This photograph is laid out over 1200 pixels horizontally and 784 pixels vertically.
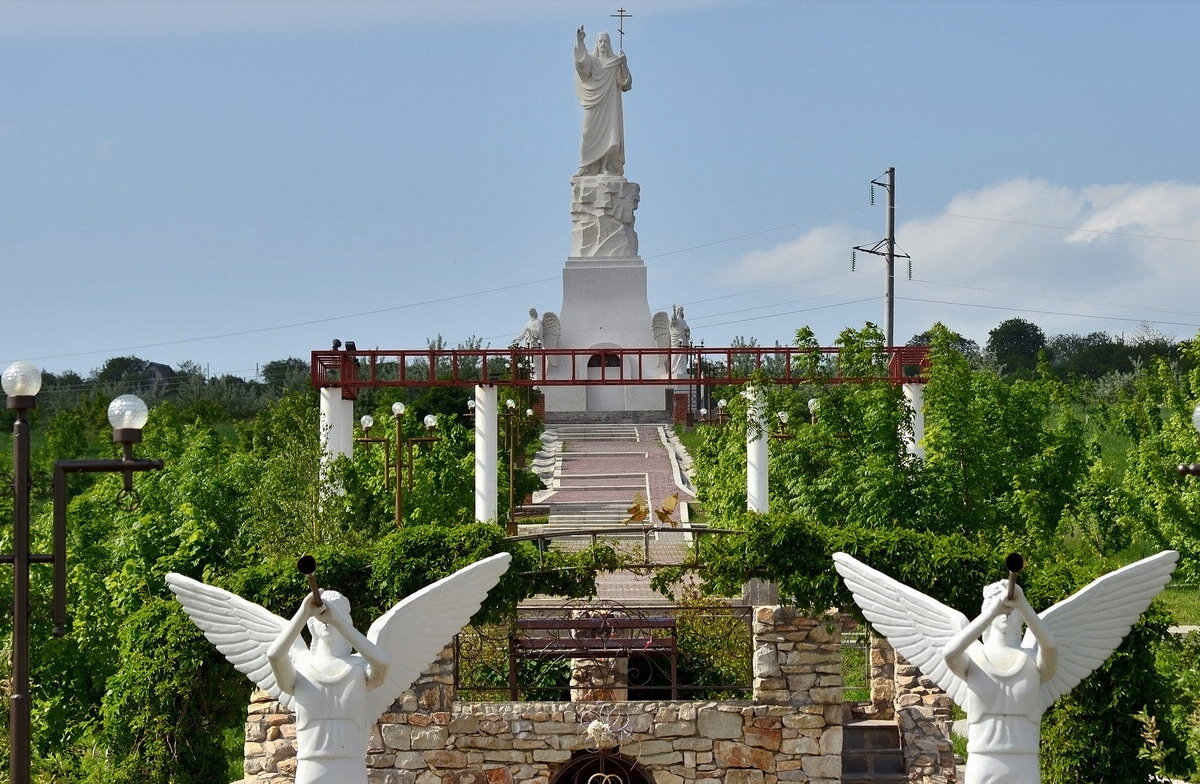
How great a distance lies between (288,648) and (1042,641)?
203 inches

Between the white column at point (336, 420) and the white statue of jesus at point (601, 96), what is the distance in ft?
69.3

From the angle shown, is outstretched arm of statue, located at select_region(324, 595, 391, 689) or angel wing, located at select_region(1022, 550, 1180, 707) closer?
outstretched arm of statue, located at select_region(324, 595, 391, 689)

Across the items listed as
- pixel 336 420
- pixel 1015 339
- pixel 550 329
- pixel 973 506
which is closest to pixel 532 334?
pixel 550 329

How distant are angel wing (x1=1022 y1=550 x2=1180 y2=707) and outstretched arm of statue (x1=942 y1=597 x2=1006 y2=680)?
1.28 meters

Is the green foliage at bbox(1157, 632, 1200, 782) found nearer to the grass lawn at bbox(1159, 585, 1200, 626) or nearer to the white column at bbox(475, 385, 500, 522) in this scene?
the grass lawn at bbox(1159, 585, 1200, 626)

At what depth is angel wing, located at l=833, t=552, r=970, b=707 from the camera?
11.5 metres

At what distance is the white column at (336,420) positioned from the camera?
27.5 m

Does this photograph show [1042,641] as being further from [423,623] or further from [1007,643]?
[423,623]

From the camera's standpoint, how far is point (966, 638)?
1059 cm

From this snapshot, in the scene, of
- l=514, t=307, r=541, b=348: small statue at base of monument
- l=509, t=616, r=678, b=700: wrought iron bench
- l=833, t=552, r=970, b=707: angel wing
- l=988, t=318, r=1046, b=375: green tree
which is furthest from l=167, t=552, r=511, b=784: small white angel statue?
l=988, t=318, r=1046, b=375: green tree

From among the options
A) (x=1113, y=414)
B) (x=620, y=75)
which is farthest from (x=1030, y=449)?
(x=620, y=75)

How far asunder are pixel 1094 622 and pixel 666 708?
4.57 m

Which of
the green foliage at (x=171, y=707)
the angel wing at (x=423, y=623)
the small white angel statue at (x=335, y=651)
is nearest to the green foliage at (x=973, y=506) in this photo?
the angel wing at (x=423, y=623)

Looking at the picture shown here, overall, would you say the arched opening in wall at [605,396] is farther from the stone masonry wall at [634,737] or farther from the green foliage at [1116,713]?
the green foliage at [1116,713]
